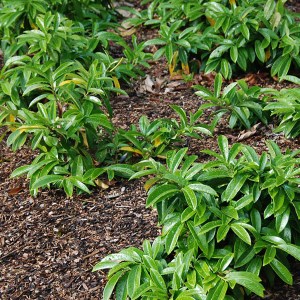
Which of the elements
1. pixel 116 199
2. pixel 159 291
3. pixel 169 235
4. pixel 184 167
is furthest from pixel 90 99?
pixel 159 291

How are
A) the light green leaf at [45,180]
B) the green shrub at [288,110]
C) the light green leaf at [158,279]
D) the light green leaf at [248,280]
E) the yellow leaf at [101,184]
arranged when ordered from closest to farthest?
1. the light green leaf at [248,280]
2. the light green leaf at [158,279]
3. the light green leaf at [45,180]
4. the yellow leaf at [101,184]
5. the green shrub at [288,110]

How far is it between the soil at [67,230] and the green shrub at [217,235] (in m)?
0.21

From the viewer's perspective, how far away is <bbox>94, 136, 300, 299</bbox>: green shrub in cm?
345

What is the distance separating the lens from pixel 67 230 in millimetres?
4125

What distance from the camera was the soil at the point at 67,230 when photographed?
3.78 metres

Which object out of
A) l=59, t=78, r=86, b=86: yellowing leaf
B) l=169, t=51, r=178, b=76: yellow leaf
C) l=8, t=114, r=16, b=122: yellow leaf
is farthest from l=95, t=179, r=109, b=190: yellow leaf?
l=169, t=51, r=178, b=76: yellow leaf

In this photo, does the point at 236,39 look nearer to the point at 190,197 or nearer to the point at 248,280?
the point at 190,197

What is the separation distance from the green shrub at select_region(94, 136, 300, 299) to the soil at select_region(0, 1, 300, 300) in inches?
8.3

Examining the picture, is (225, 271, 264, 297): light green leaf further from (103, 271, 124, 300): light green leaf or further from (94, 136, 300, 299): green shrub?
(103, 271, 124, 300): light green leaf

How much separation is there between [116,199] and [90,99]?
636mm

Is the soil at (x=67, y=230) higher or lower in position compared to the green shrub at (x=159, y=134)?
lower

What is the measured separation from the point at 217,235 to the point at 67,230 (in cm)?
100

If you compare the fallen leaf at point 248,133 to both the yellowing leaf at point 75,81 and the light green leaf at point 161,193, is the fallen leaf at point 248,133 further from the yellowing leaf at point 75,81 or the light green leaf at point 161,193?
the light green leaf at point 161,193

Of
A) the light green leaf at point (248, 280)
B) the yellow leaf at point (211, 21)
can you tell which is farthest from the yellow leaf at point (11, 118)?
the light green leaf at point (248, 280)
